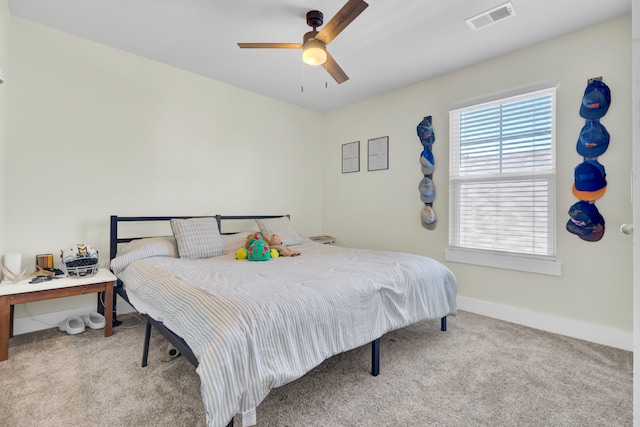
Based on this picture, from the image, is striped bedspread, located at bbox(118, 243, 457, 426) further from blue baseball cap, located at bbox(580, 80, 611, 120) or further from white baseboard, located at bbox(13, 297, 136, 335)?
blue baseball cap, located at bbox(580, 80, 611, 120)

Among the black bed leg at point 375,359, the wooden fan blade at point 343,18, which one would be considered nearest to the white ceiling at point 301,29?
the wooden fan blade at point 343,18

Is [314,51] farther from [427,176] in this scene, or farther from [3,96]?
[3,96]

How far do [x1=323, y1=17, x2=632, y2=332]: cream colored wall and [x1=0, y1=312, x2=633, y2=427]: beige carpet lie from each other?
0.46 m

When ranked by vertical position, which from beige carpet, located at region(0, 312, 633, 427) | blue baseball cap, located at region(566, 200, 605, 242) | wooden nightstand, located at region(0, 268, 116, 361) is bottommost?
beige carpet, located at region(0, 312, 633, 427)

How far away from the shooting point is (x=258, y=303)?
150cm

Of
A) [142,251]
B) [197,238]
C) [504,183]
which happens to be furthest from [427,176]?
[142,251]

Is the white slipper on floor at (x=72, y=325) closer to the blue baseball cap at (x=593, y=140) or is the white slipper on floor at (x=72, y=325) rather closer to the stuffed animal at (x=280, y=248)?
the stuffed animal at (x=280, y=248)

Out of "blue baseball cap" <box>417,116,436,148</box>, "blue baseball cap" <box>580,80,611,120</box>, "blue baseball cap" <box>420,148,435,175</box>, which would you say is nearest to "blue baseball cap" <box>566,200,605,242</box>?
"blue baseball cap" <box>580,80,611,120</box>

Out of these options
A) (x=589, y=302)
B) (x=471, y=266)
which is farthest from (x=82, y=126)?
(x=589, y=302)

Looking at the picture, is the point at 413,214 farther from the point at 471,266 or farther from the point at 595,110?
the point at 595,110

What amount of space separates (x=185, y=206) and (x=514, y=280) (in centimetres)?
355

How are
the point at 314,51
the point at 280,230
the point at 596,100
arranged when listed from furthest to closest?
the point at 280,230, the point at 596,100, the point at 314,51

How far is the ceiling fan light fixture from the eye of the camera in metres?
2.20

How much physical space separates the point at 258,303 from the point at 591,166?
2.85 meters
